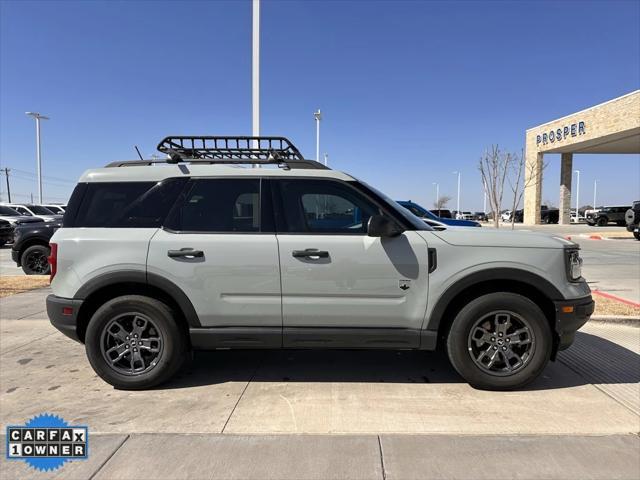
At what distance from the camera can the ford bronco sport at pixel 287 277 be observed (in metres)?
3.67

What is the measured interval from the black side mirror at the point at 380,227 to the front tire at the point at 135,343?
6.08 ft

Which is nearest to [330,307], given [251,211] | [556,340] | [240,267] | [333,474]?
→ [240,267]

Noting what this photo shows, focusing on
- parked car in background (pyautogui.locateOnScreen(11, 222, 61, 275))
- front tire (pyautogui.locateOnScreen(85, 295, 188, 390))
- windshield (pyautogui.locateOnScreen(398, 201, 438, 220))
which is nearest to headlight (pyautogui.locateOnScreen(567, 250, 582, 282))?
front tire (pyautogui.locateOnScreen(85, 295, 188, 390))

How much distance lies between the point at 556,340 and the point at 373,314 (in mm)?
1595

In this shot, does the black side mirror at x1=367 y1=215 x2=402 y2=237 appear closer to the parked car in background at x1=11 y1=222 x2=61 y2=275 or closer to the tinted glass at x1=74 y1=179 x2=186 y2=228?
the tinted glass at x1=74 y1=179 x2=186 y2=228

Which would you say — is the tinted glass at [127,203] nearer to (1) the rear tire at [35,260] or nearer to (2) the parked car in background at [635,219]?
(1) the rear tire at [35,260]

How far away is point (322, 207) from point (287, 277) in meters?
0.69

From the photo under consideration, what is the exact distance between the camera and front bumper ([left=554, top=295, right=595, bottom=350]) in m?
3.67

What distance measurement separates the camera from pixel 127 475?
8.71ft

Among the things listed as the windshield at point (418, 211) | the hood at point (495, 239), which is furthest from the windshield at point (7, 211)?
the hood at point (495, 239)

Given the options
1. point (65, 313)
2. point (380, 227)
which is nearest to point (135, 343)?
point (65, 313)

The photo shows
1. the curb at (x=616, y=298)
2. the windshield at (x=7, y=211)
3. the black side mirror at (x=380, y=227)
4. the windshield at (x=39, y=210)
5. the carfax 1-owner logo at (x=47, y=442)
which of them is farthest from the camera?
the windshield at (x=39, y=210)

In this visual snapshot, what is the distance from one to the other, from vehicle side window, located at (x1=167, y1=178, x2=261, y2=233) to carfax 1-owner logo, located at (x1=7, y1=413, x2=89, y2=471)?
1708 millimetres

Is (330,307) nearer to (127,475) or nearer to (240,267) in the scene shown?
(240,267)
